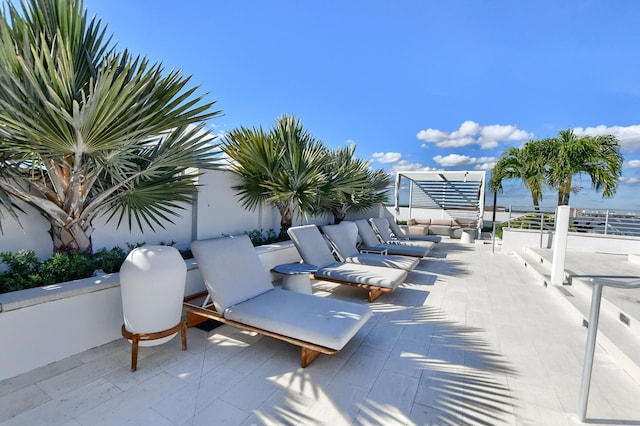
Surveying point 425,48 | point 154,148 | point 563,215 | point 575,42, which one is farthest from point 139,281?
point 575,42

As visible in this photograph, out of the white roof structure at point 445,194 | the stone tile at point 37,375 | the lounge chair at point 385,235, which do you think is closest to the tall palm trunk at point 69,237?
the stone tile at point 37,375

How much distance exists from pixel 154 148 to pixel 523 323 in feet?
16.9

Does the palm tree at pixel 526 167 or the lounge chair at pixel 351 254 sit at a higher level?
the palm tree at pixel 526 167

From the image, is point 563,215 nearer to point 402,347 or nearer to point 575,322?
point 575,322

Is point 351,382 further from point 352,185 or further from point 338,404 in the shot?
point 352,185

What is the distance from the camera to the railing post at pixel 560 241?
457 cm

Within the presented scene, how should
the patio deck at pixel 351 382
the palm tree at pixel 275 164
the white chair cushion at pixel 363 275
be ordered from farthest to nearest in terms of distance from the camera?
the palm tree at pixel 275 164 < the white chair cushion at pixel 363 275 < the patio deck at pixel 351 382

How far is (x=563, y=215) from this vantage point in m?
4.61

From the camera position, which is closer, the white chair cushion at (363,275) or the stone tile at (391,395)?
the stone tile at (391,395)

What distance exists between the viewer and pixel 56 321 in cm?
239

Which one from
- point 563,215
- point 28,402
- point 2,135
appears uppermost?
point 2,135

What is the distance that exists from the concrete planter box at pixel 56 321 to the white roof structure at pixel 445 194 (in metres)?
12.8

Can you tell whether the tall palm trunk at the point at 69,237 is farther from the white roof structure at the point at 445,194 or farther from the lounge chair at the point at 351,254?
the white roof structure at the point at 445,194

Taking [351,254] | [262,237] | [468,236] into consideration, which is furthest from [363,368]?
[468,236]
